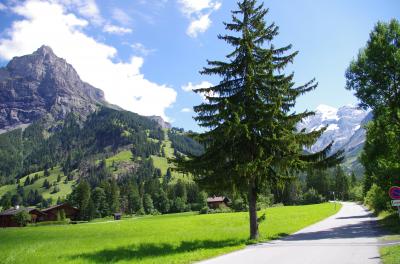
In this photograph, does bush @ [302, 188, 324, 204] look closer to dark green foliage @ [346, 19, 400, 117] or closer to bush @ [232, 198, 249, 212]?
bush @ [232, 198, 249, 212]

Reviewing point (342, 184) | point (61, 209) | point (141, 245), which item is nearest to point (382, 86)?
point (141, 245)

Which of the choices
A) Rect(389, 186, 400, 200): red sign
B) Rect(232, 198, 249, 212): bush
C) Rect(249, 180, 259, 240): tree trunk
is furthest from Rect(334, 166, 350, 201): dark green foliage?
Rect(389, 186, 400, 200): red sign

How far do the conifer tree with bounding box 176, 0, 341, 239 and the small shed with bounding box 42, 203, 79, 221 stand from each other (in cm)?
11386

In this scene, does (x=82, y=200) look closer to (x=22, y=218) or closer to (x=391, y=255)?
(x=22, y=218)

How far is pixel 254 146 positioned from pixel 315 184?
141631 mm

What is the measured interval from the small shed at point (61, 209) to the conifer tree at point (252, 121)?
374 feet

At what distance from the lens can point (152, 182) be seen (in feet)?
578

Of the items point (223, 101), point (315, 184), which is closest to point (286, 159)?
point (223, 101)

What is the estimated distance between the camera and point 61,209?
411 ft

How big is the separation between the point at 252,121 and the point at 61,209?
115656 mm

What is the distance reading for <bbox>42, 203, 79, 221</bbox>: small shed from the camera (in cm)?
12671

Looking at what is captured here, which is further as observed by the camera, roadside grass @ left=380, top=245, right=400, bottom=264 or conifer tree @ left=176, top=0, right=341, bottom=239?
conifer tree @ left=176, top=0, right=341, bottom=239

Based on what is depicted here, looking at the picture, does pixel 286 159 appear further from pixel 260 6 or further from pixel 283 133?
pixel 260 6

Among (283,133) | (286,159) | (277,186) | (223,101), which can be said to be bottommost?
(277,186)
